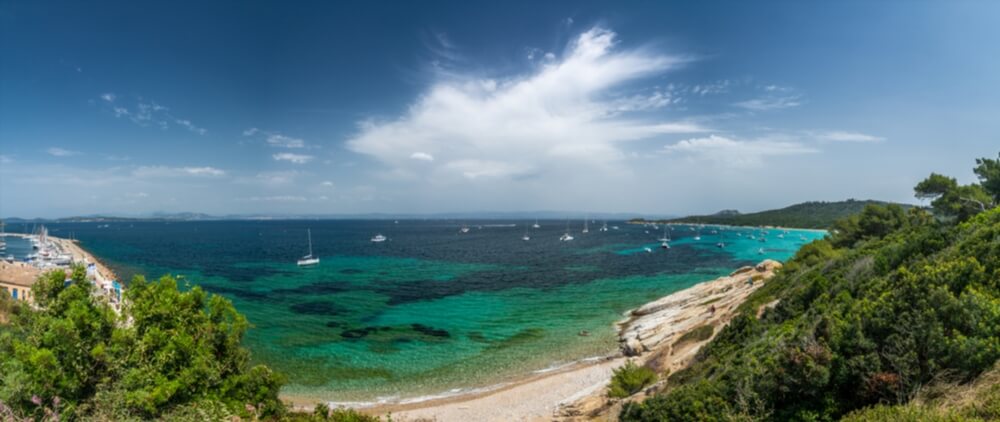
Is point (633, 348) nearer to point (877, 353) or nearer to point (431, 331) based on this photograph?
point (431, 331)

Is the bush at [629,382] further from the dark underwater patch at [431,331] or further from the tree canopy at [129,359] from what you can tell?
the dark underwater patch at [431,331]

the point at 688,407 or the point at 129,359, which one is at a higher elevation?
the point at 129,359

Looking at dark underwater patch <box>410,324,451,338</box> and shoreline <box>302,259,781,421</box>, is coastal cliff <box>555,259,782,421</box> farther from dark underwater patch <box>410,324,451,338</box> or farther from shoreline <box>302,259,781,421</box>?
dark underwater patch <box>410,324,451,338</box>

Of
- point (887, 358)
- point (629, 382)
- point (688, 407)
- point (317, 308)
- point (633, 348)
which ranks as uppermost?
point (887, 358)

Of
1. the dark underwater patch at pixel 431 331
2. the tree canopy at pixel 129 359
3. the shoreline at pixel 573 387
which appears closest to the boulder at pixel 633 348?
the shoreline at pixel 573 387

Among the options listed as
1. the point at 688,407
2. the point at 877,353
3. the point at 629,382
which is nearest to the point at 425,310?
the point at 629,382

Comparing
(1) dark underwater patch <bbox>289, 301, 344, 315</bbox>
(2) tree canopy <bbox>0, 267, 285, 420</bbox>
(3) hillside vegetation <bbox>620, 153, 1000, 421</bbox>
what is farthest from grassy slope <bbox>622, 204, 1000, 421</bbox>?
(1) dark underwater patch <bbox>289, 301, 344, 315</bbox>

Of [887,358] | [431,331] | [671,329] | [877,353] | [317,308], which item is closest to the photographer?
[887,358]
